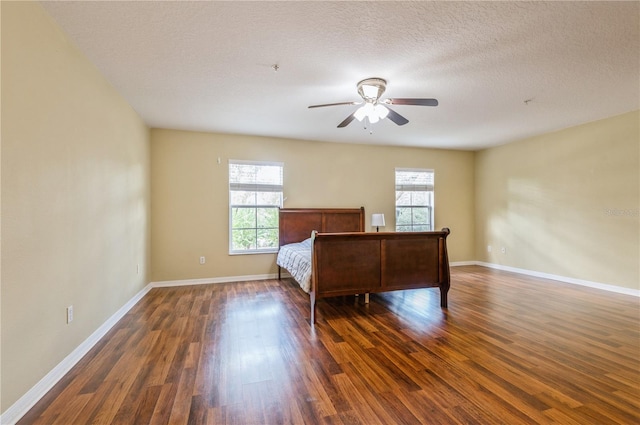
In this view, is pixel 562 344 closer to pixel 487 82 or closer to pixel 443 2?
pixel 487 82

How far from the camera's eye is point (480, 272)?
588 centimetres

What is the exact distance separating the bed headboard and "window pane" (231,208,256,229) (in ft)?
1.65

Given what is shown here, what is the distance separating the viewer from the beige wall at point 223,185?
4.94 m

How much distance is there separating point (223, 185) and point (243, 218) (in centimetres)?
67

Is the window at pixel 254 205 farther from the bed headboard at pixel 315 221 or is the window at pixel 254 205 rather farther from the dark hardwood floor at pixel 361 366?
the dark hardwood floor at pixel 361 366

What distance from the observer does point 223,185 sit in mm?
5211


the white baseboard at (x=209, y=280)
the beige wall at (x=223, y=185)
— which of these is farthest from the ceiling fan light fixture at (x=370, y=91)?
the white baseboard at (x=209, y=280)

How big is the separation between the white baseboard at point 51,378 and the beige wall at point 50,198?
0.15 ft

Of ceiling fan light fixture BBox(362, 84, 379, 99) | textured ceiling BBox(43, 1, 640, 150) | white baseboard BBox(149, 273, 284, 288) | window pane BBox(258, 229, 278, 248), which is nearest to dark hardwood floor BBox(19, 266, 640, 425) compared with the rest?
white baseboard BBox(149, 273, 284, 288)

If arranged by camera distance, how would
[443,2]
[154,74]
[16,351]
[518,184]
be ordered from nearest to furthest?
1. [16,351]
2. [443,2]
3. [154,74]
4. [518,184]

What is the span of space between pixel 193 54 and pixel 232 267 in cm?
356

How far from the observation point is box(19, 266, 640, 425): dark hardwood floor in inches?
68.7

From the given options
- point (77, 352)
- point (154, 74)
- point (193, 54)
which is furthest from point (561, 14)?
point (77, 352)

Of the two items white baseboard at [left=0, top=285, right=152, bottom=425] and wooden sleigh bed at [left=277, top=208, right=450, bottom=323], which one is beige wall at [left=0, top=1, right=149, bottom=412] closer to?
white baseboard at [left=0, top=285, right=152, bottom=425]
